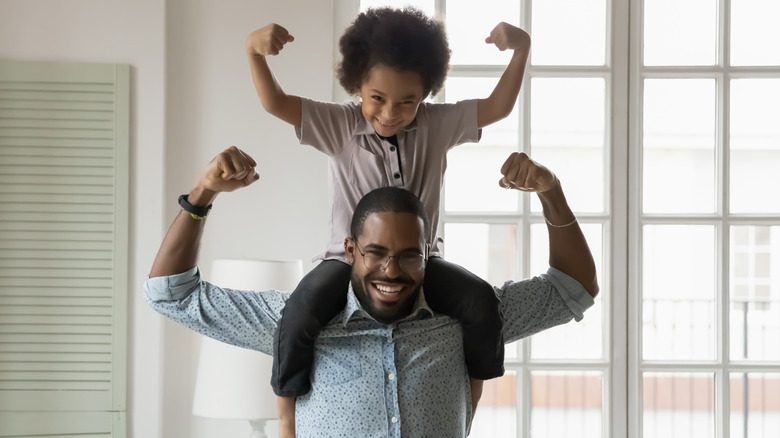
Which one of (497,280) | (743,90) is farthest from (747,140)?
(497,280)

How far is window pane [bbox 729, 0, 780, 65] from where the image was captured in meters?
3.15

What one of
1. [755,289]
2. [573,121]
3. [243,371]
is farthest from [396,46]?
[755,289]

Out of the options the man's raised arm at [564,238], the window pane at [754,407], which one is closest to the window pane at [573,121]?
the window pane at [754,407]

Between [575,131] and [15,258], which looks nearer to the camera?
[15,258]

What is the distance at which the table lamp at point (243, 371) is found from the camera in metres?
2.50

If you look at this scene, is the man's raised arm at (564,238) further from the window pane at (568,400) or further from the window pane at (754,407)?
the window pane at (568,400)

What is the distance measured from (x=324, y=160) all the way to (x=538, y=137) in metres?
0.84

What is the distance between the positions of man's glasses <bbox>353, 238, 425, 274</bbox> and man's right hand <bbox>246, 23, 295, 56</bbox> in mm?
493

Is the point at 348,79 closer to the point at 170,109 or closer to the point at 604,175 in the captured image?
the point at 170,109

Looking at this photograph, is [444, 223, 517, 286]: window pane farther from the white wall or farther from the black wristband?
the black wristband

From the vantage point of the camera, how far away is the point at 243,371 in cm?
250

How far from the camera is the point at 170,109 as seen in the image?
288 cm

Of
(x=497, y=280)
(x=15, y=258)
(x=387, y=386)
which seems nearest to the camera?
(x=387, y=386)

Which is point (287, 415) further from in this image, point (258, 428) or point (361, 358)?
point (258, 428)
